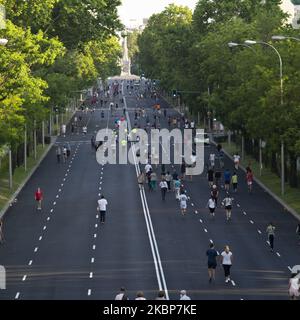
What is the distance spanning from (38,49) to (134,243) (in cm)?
2280

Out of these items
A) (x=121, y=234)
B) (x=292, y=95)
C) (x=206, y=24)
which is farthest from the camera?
(x=206, y=24)

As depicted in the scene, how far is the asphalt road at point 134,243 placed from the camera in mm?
28547

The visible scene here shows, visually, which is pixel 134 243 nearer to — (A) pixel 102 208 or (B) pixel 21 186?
(A) pixel 102 208

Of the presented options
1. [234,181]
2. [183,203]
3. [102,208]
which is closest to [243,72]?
[234,181]

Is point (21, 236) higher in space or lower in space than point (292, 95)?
lower

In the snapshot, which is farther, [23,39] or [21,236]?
[23,39]

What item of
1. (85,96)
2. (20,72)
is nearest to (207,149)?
(20,72)

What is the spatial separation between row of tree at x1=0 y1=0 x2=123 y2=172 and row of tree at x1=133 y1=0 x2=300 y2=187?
9.64 metres

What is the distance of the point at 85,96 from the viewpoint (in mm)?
171875

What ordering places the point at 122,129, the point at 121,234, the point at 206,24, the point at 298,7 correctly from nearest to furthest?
the point at 121,234 → the point at 122,129 → the point at 206,24 → the point at 298,7

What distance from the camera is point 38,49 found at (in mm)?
57625
